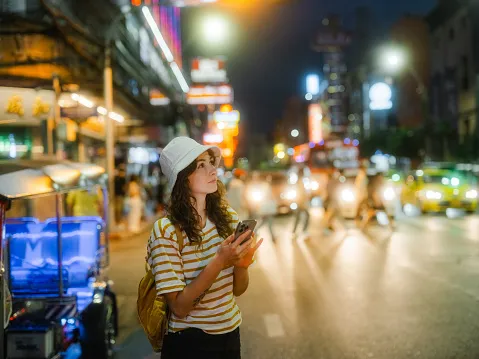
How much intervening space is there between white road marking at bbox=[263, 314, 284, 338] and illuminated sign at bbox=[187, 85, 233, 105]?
169 ft

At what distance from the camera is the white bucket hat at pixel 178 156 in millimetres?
3117

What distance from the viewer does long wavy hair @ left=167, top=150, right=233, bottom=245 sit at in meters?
3.08

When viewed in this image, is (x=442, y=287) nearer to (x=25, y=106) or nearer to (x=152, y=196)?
(x=25, y=106)

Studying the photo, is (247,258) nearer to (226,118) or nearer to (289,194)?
(289,194)

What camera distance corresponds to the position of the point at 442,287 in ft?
32.3

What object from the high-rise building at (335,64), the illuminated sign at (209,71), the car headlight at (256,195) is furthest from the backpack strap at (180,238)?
the high-rise building at (335,64)

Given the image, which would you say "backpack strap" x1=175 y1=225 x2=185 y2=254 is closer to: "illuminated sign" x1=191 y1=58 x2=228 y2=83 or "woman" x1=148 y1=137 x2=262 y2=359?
"woman" x1=148 y1=137 x2=262 y2=359

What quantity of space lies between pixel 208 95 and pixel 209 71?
3.69m

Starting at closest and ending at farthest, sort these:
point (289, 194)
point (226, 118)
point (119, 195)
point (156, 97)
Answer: point (119, 195), point (289, 194), point (156, 97), point (226, 118)

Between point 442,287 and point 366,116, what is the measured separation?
94.7 metres

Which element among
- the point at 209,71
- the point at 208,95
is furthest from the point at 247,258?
the point at 209,71

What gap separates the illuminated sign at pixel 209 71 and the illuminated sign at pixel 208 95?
2.81 feet

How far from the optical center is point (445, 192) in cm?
2355

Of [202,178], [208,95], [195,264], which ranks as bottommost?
[195,264]
